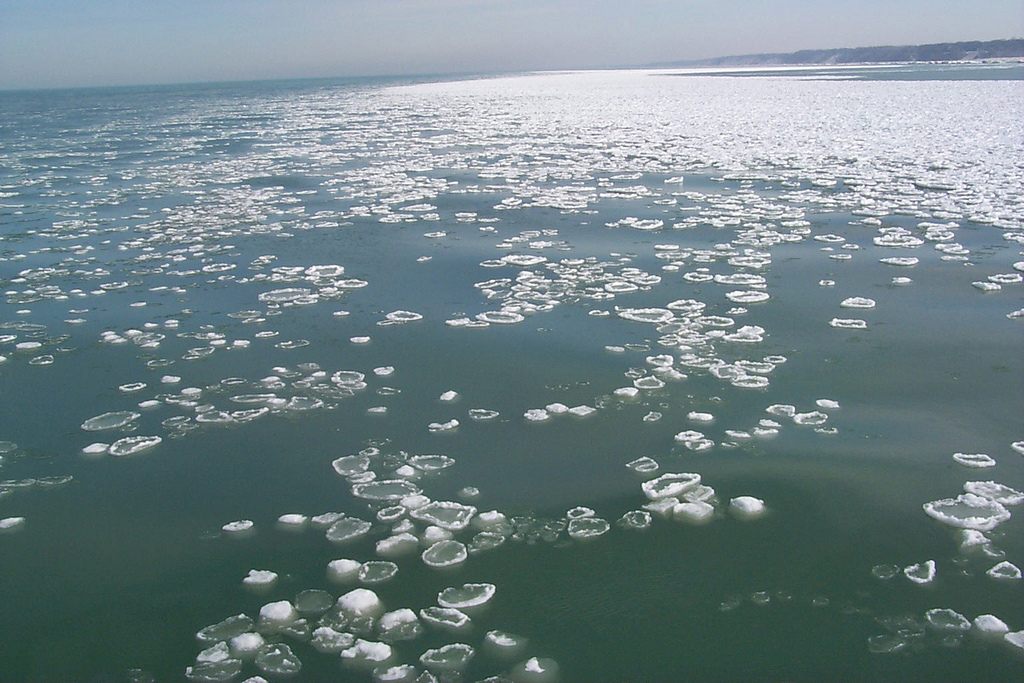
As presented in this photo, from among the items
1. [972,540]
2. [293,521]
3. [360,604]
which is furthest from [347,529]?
[972,540]

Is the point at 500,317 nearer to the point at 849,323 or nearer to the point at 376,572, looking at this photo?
the point at 849,323

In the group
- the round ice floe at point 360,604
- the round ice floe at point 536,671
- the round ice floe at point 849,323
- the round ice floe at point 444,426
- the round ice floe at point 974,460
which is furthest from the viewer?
the round ice floe at point 849,323

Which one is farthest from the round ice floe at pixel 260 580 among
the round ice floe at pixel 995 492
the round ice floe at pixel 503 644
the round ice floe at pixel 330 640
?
the round ice floe at pixel 995 492

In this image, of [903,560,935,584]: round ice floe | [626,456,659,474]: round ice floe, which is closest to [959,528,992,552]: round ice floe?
[903,560,935,584]: round ice floe

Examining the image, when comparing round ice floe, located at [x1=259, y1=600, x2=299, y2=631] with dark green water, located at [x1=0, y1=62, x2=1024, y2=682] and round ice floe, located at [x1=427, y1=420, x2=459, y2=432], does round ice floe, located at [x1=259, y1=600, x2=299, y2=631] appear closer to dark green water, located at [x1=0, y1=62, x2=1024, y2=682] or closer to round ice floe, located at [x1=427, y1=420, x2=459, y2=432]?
dark green water, located at [x1=0, y1=62, x2=1024, y2=682]

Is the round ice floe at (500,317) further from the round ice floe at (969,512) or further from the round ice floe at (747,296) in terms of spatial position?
the round ice floe at (969,512)

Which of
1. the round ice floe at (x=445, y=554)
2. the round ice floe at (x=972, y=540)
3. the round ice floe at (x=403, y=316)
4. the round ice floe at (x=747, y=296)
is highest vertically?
the round ice floe at (x=403, y=316)
